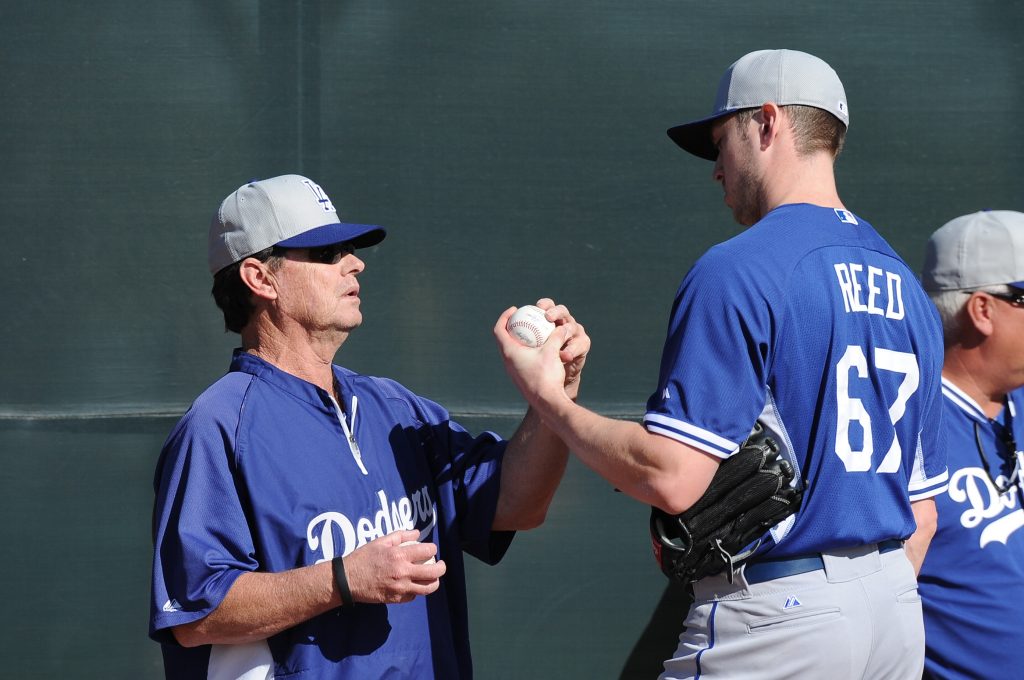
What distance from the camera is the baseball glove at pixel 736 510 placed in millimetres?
1991

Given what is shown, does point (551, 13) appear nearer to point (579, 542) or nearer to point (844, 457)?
point (579, 542)

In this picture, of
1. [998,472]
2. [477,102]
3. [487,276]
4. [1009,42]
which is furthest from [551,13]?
[998,472]

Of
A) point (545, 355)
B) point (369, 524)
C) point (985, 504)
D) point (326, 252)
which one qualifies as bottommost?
point (985, 504)

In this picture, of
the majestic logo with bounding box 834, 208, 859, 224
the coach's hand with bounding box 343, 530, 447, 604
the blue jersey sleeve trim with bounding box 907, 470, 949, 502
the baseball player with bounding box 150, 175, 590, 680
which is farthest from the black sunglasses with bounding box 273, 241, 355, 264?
the blue jersey sleeve trim with bounding box 907, 470, 949, 502

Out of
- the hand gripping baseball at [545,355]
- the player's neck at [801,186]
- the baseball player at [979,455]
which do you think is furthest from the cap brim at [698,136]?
the baseball player at [979,455]

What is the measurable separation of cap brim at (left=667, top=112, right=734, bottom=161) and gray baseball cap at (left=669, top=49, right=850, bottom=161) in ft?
0.04

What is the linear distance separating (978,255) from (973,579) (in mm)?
837

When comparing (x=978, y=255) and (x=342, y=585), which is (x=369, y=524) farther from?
(x=978, y=255)

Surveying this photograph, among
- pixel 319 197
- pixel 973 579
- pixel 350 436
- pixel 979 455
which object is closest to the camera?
pixel 350 436

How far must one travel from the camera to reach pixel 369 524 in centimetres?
224

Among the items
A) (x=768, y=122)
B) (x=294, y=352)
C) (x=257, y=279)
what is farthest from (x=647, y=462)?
(x=257, y=279)

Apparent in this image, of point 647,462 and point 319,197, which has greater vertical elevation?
point 319,197

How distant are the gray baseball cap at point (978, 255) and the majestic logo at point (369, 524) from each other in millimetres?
1535

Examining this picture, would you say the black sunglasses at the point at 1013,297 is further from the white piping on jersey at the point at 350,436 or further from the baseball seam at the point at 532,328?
the white piping on jersey at the point at 350,436
